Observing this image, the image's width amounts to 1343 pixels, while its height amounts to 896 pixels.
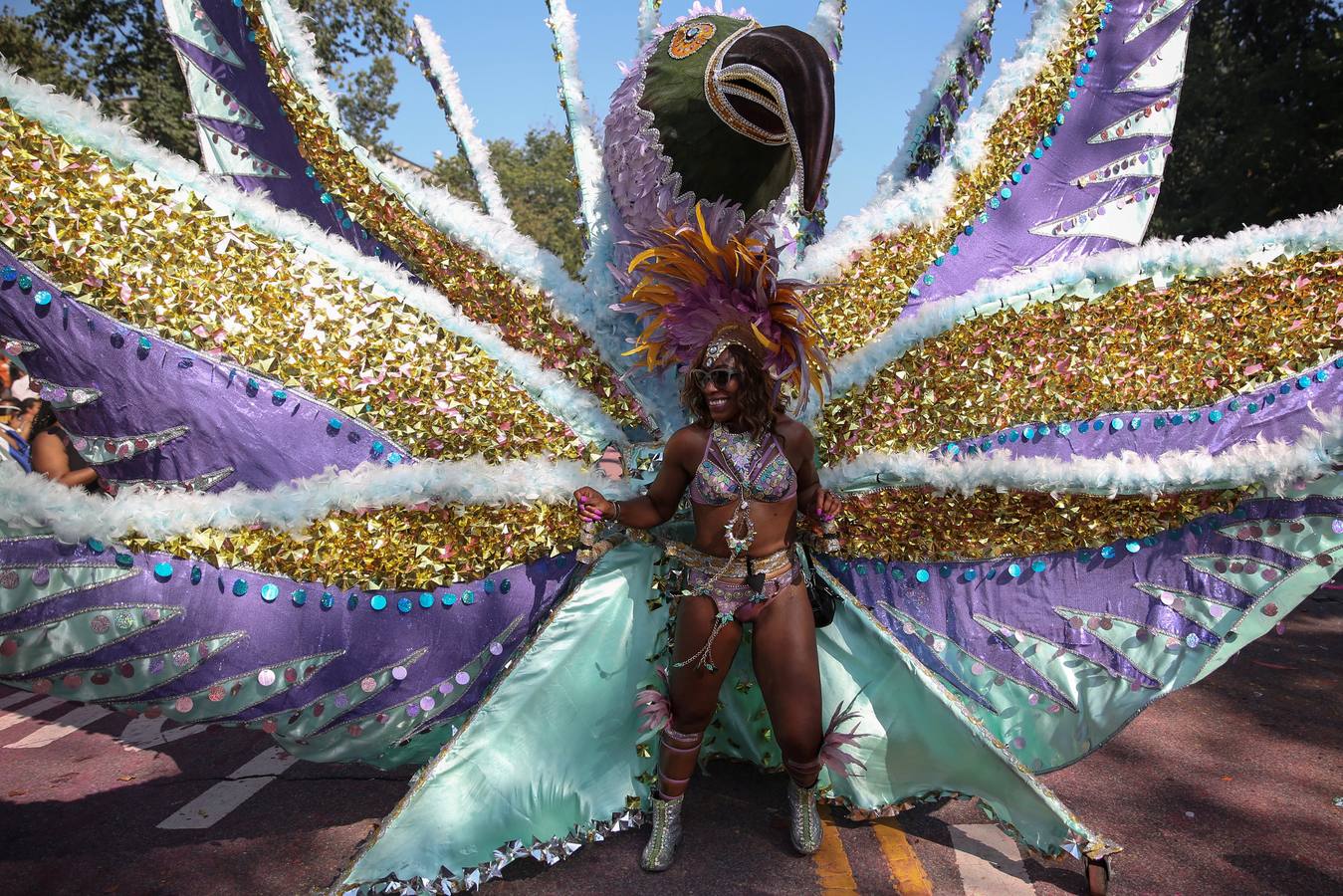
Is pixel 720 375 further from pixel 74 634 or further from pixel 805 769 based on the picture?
pixel 74 634

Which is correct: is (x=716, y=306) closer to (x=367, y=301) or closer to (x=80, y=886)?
(x=367, y=301)

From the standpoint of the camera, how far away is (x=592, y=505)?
99.3 inches

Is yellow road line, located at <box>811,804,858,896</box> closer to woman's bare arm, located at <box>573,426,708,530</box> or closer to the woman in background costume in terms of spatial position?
the woman in background costume

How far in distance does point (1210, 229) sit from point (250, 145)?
12.5 meters

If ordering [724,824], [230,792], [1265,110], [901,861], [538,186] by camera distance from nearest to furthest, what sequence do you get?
[901,861], [724,824], [230,792], [1265,110], [538,186]

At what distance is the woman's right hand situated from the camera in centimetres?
252

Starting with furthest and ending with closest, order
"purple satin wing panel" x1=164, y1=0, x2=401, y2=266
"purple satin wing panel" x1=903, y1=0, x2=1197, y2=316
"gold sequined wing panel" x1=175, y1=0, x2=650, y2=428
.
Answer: "purple satin wing panel" x1=903, y1=0, x2=1197, y2=316
"purple satin wing panel" x1=164, y1=0, x2=401, y2=266
"gold sequined wing panel" x1=175, y1=0, x2=650, y2=428

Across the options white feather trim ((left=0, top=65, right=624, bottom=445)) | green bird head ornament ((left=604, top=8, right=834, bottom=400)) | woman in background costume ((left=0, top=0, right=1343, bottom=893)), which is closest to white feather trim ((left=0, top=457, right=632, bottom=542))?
woman in background costume ((left=0, top=0, right=1343, bottom=893))

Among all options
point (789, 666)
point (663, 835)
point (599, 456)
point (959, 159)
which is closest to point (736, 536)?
point (789, 666)

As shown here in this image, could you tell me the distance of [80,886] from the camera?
2.50 m

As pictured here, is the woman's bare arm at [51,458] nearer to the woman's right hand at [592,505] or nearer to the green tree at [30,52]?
the woman's right hand at [592,505]

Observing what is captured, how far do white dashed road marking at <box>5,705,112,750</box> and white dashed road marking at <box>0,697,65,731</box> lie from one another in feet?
0.36

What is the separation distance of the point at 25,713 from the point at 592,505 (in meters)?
3.23

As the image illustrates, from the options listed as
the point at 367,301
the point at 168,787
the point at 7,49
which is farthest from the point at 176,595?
the point at 7,49
